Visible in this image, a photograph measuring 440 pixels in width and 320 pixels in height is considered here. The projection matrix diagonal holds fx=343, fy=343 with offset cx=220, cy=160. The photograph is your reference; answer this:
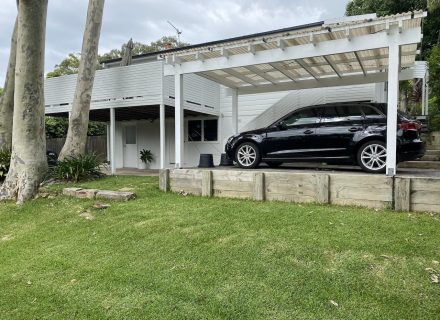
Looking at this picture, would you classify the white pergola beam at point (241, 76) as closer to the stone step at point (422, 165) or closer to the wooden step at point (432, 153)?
the stone step at point (422, 165)

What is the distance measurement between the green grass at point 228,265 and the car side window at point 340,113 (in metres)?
1.97

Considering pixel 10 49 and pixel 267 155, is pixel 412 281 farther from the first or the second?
pixel 10 49

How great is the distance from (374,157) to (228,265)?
3802 mm

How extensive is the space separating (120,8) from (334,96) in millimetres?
9693

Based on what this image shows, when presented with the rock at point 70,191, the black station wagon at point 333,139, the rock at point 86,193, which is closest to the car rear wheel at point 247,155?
the black station wagon at point 333,139

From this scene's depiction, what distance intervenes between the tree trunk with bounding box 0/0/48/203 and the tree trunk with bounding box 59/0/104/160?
187cm

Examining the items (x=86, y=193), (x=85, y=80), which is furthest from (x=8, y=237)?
(x=85, y=80)

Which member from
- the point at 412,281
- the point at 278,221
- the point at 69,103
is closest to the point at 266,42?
the point at 278,221

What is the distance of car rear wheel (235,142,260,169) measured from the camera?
7574 mm

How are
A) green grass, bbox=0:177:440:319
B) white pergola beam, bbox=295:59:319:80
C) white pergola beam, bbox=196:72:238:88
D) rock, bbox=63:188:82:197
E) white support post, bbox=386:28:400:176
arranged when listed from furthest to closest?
white pergola beam, bbox=196:72:238:88 → rock, bbox=63:188:82:197 → white pergola beam, bbox=295:59:319:80 → white support post, bbox=386:28:400:176 → green grass, bbox=0:177:440:319

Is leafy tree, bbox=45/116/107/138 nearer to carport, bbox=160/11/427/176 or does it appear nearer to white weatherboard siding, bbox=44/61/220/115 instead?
white weatherboard siding, bbox=44/61/220/115

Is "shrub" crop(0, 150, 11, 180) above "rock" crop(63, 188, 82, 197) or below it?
above

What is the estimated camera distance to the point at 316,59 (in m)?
7.42

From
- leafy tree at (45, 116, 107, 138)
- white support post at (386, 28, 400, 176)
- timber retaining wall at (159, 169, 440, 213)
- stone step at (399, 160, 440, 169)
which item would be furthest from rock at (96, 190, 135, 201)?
leafy tree at (45, 116, 107, 138)
